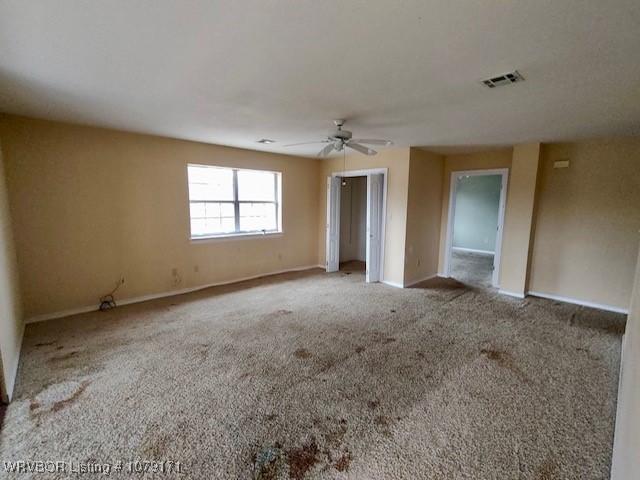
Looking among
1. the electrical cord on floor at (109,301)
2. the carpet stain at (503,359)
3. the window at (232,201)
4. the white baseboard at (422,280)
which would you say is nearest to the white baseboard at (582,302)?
the white baseboard at (422,280)

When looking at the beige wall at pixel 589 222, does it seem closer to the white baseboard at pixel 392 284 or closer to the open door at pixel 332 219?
the white baseboard at pixel 392 284

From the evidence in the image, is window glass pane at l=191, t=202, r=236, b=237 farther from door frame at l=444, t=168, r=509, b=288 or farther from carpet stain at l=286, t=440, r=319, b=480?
door frame at l=444, t=168, r=509, b=288

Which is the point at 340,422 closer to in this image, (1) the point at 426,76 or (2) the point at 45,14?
(1) the point at 426,76

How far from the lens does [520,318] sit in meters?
3.78

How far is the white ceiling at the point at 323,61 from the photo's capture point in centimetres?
140

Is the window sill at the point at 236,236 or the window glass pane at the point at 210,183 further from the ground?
the window glass pane at the point at 210,183

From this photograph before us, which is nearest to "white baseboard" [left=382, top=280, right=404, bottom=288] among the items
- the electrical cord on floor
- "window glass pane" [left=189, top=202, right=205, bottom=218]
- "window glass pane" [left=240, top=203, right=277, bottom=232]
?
"window glass pane" [left=240, top=203, right=277, bottom=232]

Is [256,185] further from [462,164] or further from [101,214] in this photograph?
[462,164]

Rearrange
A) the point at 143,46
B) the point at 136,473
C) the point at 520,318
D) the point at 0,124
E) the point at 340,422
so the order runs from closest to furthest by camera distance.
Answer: the point at 136,473 → the point at 143,46 → the point at 340,422 → the point at 0,124 → the point at 520,318

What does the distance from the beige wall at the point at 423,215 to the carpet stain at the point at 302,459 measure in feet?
12.6

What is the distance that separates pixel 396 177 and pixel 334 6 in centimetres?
396

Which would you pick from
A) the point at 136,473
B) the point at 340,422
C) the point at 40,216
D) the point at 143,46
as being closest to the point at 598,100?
the point at 340,422

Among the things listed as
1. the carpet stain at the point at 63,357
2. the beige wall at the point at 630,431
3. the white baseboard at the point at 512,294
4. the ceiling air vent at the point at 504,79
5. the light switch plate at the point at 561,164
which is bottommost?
the carpet stain at the point at 63,357

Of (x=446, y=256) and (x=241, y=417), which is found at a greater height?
(x=446, y=256)
